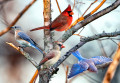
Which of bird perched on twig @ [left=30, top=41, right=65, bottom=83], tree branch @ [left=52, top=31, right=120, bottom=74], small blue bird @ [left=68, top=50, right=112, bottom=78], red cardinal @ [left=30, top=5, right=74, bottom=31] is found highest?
red cardinal @ [left=30, top=5, right=74, bottom=31]

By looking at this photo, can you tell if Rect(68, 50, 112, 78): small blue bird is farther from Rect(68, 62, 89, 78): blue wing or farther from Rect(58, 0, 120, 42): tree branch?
Rect(58, 0, 120, 42): tree branch

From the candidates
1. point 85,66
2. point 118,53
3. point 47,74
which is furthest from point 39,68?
point 118,53

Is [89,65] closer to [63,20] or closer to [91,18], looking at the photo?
[91,18]

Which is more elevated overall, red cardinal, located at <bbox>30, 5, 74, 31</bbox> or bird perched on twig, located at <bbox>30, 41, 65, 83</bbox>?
red cardinal, located at <bbox>30, 5, 74, 31</bbox>

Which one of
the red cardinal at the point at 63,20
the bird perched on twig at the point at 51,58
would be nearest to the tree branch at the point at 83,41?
the bird perched on twig at the point at 51,58

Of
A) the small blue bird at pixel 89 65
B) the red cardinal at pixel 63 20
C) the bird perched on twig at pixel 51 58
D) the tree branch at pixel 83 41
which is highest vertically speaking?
the red cardinal at pixel 63 20

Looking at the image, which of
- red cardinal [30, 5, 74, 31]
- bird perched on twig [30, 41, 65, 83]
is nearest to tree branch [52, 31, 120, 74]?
bird perched on twig [30, 41, 65, 83]

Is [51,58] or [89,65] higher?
[51,58]

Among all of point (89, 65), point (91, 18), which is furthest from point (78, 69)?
point (91, 18)

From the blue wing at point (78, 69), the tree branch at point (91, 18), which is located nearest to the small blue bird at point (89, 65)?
the blue wing at point (78, 69)

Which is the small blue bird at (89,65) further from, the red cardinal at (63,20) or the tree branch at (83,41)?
the red cardinal at (63,20)

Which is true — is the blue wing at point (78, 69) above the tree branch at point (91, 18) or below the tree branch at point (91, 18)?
below

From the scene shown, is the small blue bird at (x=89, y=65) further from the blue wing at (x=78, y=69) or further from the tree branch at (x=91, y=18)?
the tree branch at (x=91, y=18)

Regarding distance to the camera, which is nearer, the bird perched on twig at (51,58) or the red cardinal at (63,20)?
the bird perched on twig at (51,58)
